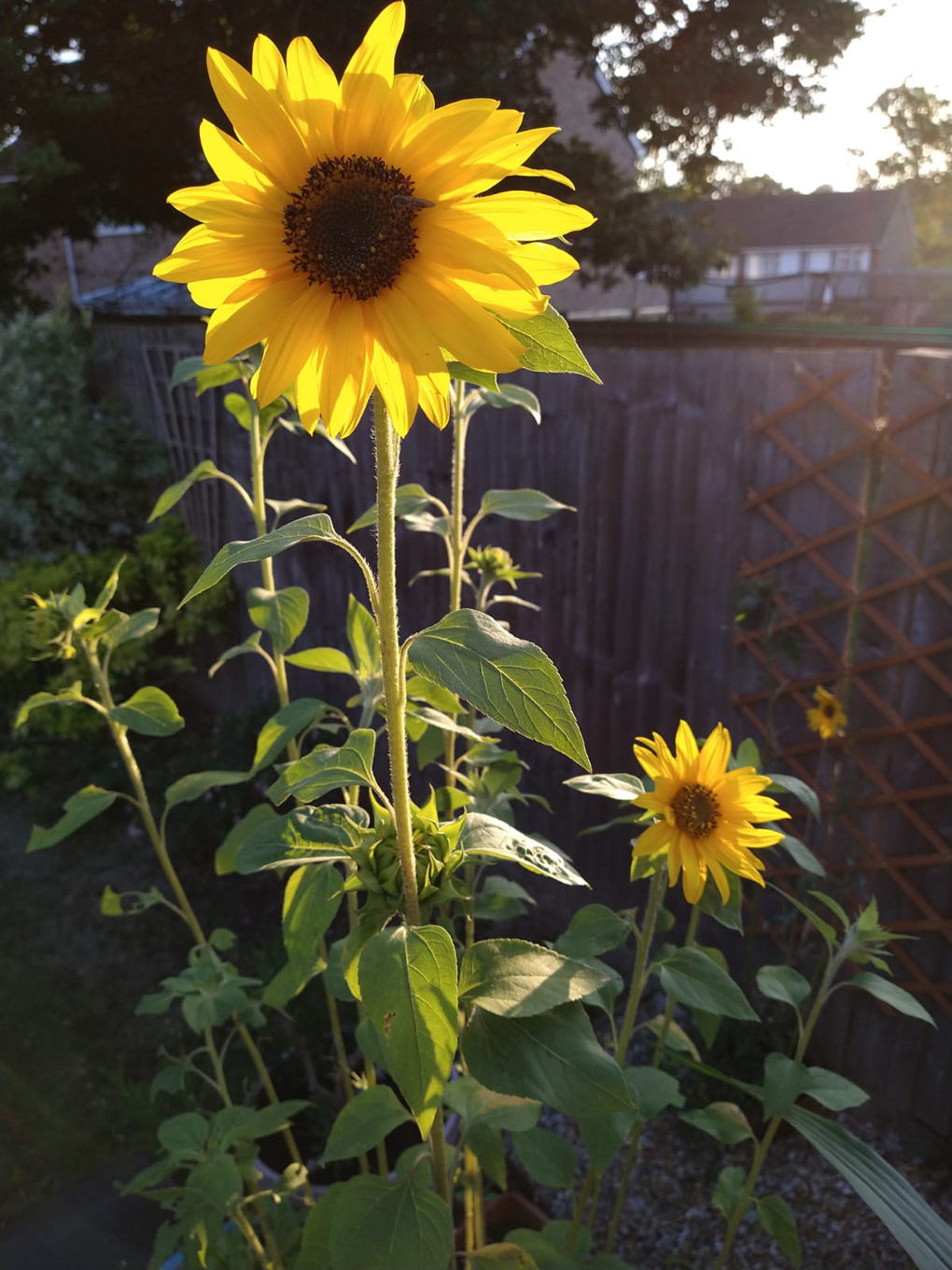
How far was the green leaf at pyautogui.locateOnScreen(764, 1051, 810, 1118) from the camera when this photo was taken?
1428 mm

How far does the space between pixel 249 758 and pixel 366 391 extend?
400cm

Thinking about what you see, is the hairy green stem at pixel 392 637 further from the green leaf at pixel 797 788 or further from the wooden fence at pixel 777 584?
the wooden fence at pixel 777 584

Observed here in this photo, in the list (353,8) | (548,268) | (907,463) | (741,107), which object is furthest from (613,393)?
(741,107)

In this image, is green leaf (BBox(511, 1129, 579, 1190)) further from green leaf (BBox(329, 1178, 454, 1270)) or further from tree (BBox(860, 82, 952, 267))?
tree (BBox(860, 82, 952, 267))

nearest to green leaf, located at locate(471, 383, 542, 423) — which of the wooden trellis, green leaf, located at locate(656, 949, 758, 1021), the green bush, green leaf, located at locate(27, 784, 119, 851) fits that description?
green leaf, located at locate(656, 949, 758, 1021)

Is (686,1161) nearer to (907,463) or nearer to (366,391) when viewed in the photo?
(907,463)

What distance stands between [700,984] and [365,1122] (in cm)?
50

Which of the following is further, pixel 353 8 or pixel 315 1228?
pixel 353 8

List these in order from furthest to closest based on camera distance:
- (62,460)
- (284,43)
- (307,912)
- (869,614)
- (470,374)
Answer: (284,43) → (62,460) → (869,614) → (307,912) → (470,374)

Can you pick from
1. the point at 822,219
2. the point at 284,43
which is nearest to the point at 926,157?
the point at 822,219

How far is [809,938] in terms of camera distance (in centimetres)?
303

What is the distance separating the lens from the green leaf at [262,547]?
0.82 meters

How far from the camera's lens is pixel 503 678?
84cm

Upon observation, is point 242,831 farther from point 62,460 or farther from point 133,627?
point 62,460
